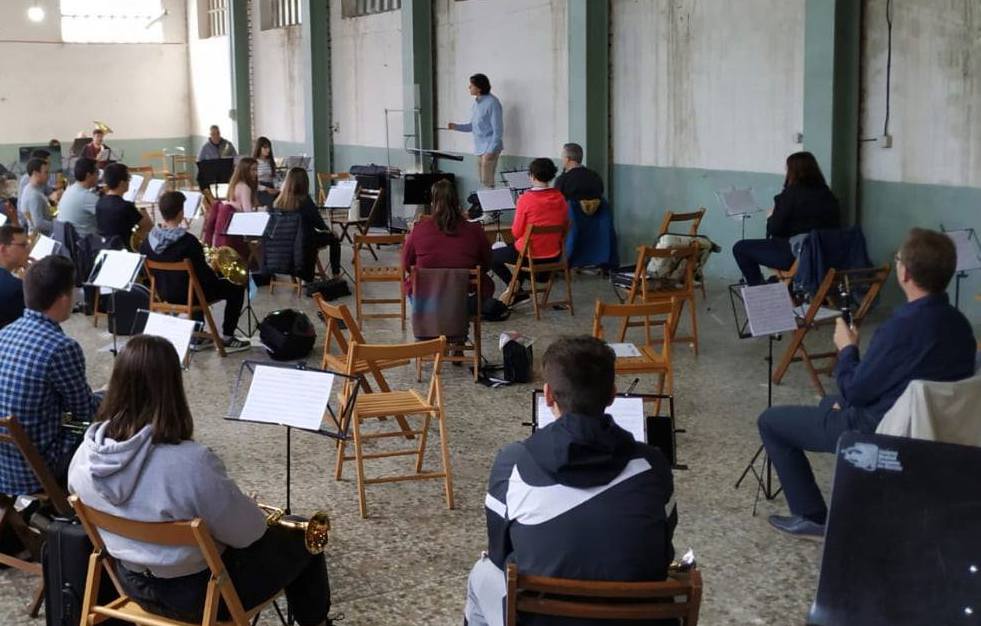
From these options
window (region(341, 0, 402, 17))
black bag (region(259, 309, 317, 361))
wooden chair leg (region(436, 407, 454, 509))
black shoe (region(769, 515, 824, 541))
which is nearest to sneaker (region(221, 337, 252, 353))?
black bag (region(259, 309, 317, 361))

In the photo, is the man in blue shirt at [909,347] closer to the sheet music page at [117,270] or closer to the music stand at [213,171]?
the sheet music page at [117,270]

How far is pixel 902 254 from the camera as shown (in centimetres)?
412

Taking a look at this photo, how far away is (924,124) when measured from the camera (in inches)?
353

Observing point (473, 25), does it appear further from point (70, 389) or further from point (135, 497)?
point (135, 497)

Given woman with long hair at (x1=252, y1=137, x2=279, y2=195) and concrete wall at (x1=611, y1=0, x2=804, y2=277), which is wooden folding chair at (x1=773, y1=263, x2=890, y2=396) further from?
woman with long hair at (x1=252, y1=137, x2=279, y2=195)

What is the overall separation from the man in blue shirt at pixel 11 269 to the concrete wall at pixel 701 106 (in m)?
6.35

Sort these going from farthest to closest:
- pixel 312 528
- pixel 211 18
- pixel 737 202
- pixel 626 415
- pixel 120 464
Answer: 1. pixel 211 18
2. pixel 737 202
3. pixel 626 415
4. pixel 312 528
5. pixel 120 464

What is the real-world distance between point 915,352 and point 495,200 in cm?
623

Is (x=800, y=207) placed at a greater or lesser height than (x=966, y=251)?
greater

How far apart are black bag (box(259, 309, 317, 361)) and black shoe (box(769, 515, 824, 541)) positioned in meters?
4.06

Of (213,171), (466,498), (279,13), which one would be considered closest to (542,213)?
(466,498)

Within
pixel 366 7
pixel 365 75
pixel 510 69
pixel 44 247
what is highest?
pixel 366 7

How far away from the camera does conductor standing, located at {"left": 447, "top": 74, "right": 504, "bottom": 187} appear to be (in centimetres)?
1312

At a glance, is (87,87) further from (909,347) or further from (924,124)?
(909,347)
